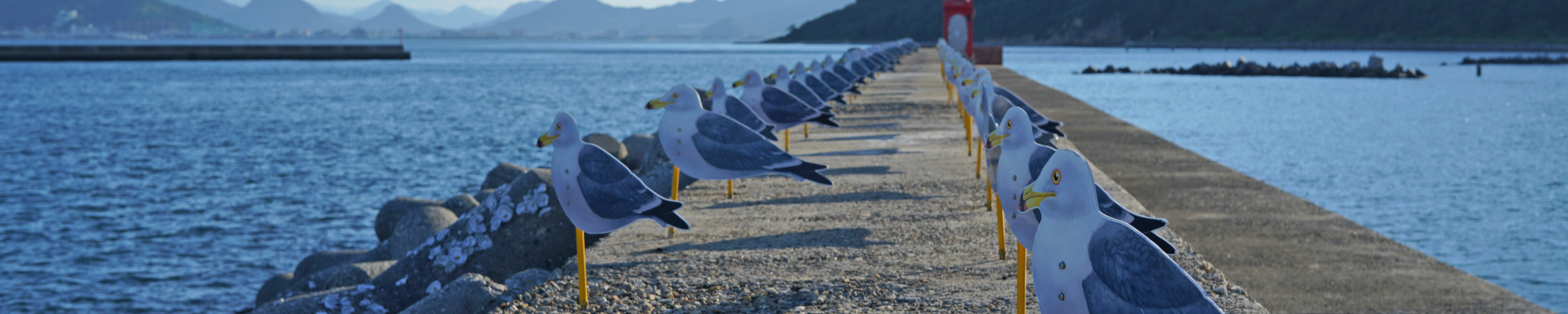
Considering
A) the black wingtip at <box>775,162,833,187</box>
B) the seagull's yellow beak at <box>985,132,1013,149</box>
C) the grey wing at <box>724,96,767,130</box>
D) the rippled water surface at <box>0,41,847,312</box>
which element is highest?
the seagull's yellow beak at <box>985,132,1013,149</box>

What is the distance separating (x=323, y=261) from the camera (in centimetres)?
1113

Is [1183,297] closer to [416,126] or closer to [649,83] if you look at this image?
[416,126]

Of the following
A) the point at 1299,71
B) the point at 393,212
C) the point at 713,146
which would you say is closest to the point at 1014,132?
the point at 713,146

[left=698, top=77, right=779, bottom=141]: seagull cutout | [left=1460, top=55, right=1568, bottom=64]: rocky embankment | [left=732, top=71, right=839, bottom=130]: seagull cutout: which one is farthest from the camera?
[left=1460, top=55, right=1568, bottom=64]: rocky embankment

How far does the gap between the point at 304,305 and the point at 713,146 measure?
3.14 metres

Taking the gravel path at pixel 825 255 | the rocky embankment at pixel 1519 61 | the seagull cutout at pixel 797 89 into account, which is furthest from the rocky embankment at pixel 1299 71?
the gravel path at pixel 825 255

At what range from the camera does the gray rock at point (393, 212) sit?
12.3 meters

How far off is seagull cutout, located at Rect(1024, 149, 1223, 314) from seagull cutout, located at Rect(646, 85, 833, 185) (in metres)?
4.20

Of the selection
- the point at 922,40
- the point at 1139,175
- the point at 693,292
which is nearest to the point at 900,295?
the point at 693,292

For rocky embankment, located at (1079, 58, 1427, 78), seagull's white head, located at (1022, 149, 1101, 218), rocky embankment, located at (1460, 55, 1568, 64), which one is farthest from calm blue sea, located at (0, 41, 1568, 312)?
rocky embankment, located at (1460, 55, 1568, 64)

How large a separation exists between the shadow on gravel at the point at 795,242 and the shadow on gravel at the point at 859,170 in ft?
11.5

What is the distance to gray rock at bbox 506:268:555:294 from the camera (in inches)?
267

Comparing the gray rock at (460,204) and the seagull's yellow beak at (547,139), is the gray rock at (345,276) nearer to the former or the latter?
the gray rock at (460,204)

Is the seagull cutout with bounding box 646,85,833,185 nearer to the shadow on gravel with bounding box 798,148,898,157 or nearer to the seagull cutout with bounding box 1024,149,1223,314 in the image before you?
the seagull cutout with bounding box 1024,149,1223,314
